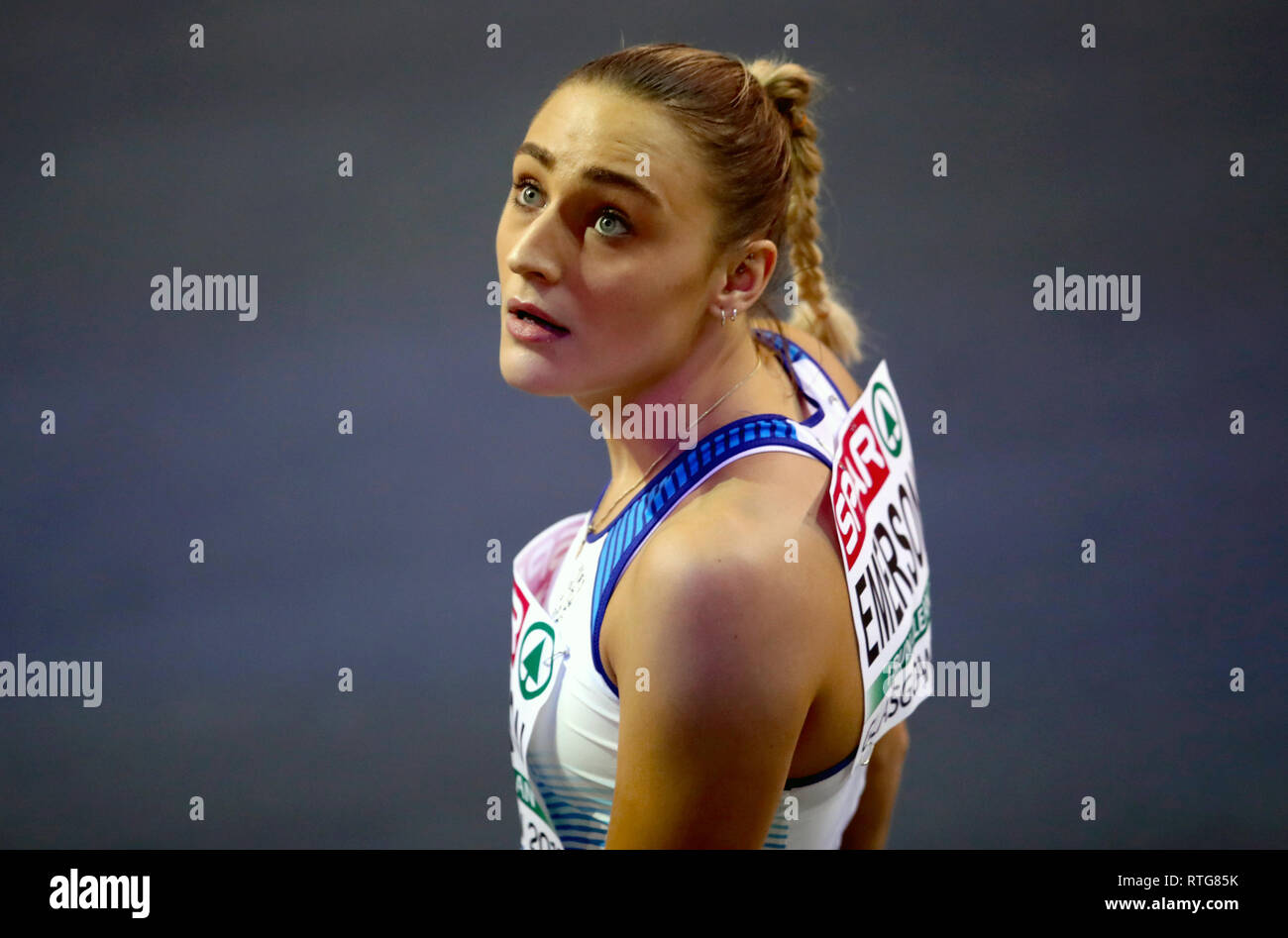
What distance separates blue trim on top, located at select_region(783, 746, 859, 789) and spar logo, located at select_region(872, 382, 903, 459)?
23.5 inches

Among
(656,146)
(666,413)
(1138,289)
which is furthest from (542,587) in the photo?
(1138,289)

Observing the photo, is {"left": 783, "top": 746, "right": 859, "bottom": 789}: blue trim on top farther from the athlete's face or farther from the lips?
the lips

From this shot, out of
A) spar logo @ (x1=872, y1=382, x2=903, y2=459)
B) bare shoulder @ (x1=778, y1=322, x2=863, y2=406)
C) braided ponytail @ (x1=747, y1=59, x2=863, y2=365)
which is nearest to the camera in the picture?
braided ponytail @ (x1=747, y1=59, x2=863, y2=365)

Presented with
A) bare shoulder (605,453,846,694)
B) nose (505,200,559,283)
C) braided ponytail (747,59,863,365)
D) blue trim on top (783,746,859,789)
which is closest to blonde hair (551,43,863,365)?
braided ponytail (747,59,863,365)

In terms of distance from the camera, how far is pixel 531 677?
2340mm

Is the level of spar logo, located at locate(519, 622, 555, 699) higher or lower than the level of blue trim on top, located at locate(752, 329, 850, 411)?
lower

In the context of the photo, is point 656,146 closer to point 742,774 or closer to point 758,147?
point 758,147

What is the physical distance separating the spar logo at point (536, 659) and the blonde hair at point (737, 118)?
2.26 feet

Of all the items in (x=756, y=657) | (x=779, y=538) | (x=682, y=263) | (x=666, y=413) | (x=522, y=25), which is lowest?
(x=756, y=657)

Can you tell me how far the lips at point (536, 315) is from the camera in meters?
2.22

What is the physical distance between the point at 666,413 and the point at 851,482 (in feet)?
1.06

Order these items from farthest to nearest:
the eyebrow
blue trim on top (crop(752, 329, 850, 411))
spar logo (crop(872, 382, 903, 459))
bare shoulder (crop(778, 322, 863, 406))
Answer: bare shoulder (crop(778, 322, 863, 406)), blue trim on top (crop(752, 329, 850, 411)), spar logo (crop(872, 382, 903, 459)), the eyebrow

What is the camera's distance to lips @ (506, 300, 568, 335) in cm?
222

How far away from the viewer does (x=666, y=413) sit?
7.64ft
